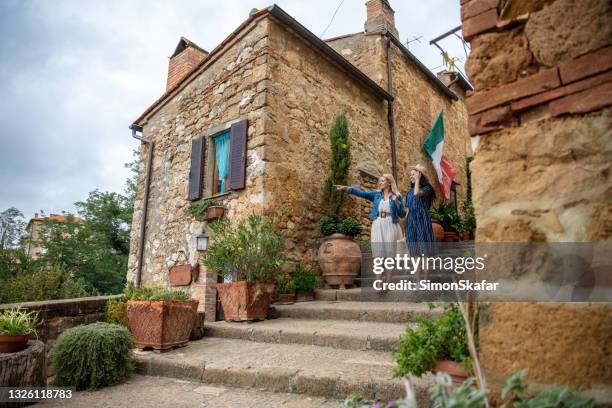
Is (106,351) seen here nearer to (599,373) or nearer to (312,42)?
(599,373)

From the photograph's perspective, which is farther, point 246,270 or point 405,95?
point 405,95

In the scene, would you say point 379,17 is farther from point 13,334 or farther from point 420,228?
point 13,334

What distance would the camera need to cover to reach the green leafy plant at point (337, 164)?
22.6ft

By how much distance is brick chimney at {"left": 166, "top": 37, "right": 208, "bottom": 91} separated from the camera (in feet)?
31.0

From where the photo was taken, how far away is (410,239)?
517 cm

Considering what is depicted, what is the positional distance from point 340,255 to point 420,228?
1478 millimetres

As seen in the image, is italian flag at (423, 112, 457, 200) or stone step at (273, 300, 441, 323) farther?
italian flag at (423, 112, 457, 200)

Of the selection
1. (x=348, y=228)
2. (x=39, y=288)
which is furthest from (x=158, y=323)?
(x=39, y=288)

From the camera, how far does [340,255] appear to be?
20.0 feet

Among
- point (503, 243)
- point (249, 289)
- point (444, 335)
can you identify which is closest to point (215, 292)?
point (249, 289)

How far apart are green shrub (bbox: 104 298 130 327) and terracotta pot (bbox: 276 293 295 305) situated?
6.98 feet

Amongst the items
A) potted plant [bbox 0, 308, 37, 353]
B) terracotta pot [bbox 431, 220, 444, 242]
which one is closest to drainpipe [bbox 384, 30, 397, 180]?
terracotta pot [bbox 431, 220, 444, 242]

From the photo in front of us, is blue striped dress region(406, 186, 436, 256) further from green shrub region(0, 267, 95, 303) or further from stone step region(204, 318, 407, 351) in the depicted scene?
green shrub region(0, 267, 95, 303)

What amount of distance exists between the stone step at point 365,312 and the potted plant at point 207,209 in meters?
2.15
